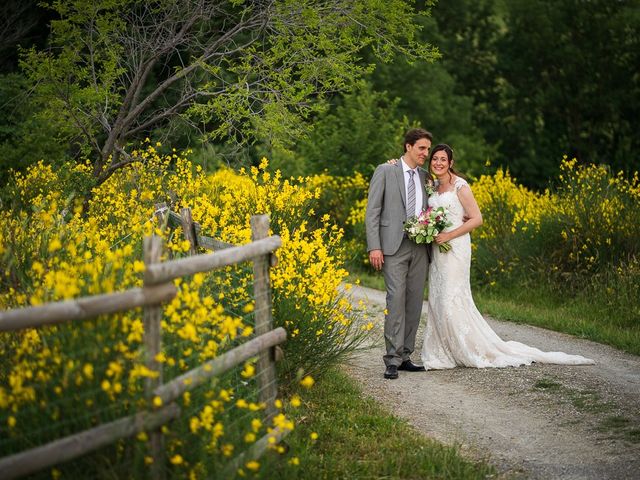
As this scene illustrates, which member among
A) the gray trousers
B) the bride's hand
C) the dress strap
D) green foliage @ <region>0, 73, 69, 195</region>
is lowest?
the gray trousers

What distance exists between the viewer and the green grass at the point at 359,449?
483cm

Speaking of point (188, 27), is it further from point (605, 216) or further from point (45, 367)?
point (45, 367)

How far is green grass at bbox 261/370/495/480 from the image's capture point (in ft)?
15.9

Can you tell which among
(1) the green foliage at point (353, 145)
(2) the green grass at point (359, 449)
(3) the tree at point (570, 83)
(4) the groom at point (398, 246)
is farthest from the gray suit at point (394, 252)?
(3) the tree at point (570, 83)

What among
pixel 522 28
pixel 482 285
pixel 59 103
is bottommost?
pixel 482 285

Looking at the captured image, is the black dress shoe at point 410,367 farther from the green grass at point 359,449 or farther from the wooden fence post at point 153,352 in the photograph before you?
the wooden fence post at point 153,352

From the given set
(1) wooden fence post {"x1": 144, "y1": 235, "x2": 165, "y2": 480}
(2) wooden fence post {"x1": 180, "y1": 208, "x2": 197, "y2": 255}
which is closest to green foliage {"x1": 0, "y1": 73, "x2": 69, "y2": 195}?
(2) wooden fence post {"x1": 180, "y1": 208, "x2": 197, "y2": 255}

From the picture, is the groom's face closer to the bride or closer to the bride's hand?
the bride

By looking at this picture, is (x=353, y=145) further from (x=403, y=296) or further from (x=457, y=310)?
(x=403, y=296)

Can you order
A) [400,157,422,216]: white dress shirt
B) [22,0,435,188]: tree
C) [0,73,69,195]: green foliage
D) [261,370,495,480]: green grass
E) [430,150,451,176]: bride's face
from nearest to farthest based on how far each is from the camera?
[261,370,495,480]: green grass → [400,157,422,216]: white dress shirt → [430,150,451,176]: bride's face → [22,0,435,188]: tree → [0,73,69,195]: green foliage

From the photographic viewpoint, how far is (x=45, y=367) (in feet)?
12.3

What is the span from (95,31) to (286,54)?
279cm

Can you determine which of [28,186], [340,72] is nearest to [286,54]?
[340,72]

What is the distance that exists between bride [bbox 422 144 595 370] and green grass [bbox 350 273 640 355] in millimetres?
1381
